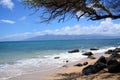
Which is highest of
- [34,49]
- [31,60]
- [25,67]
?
[34,49]

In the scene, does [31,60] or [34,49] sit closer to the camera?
[31,60]

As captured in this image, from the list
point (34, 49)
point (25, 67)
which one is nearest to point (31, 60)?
point (25, 67)

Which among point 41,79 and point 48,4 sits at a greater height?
point 48,4

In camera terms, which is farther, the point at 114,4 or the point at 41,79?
the point at 41,79

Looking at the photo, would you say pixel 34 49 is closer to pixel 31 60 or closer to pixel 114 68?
pixel 31 60

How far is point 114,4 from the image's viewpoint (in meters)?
14.3

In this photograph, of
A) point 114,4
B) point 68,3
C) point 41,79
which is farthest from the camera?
point 41,79

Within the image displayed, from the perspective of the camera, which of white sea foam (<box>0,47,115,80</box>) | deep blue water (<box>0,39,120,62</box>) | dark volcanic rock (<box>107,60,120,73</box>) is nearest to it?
dark volcanic rock (<box>107,60,120,73</box>)

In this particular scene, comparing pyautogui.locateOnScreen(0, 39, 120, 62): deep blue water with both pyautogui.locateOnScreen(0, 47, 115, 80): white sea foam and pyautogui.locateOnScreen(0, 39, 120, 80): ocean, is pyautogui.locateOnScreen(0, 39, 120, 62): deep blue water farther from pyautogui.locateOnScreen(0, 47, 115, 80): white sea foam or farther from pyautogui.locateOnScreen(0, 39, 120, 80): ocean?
pyautogui.locateOnScreen(0, 47, 115, 80): white sea foam

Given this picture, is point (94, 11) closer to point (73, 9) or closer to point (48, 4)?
point (73, 9)

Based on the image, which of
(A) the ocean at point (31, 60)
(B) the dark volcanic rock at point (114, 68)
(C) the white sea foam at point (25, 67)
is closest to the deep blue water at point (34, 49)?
(A) the ocean at point (31, 60)

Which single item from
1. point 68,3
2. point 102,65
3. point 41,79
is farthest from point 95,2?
point 41,79

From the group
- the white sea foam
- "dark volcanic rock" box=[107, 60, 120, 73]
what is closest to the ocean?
the white sea foam

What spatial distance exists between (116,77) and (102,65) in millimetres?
2597
